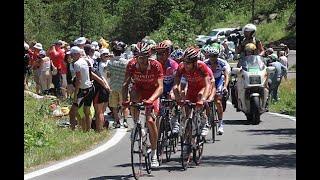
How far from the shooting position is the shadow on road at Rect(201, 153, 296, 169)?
13.1 metres

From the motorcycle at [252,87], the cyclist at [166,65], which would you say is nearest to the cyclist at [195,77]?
the cyclist at [166,65]

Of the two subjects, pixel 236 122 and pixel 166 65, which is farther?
pixel 236 122

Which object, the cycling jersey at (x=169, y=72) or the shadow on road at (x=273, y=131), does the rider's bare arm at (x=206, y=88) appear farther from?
the shadow on road at (x=273, y=131)

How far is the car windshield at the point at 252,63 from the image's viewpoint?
64.3ft

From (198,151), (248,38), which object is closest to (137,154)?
(198,151)

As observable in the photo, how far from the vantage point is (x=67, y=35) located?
52.5m

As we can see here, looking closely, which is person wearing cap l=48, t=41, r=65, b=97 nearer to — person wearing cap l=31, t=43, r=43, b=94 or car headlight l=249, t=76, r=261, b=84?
person wearing cap l=31, t=43, r=43, b=94

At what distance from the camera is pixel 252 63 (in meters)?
19.8

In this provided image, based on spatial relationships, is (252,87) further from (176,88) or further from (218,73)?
(176,88)

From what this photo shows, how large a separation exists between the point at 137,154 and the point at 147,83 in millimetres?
1194

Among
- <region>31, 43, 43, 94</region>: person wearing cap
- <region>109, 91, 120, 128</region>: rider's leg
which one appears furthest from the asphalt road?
<region>31, 43, 43, 94</region>: person wearing cap

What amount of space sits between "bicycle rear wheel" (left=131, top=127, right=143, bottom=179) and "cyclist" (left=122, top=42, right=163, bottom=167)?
1.08ft
